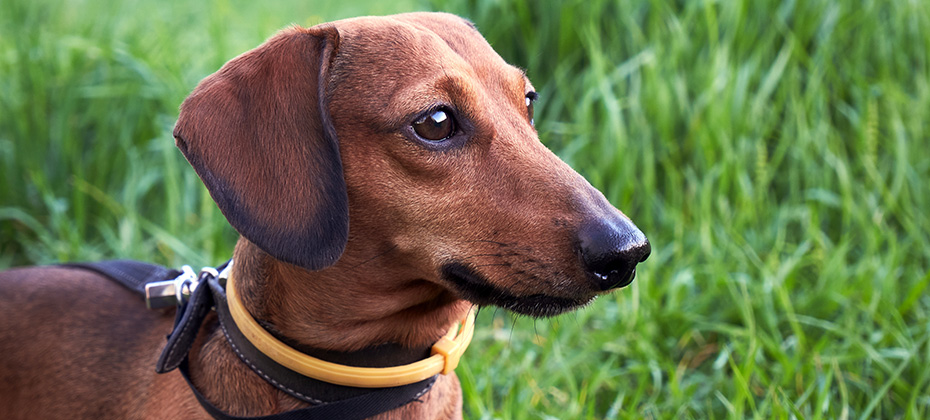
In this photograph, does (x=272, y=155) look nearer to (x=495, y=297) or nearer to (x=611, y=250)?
(x=495, y=297)

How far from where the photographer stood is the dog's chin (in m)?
1.95

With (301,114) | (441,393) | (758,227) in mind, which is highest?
(301,114)

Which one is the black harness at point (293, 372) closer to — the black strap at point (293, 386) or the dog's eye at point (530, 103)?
the black strap at point (293, 386)

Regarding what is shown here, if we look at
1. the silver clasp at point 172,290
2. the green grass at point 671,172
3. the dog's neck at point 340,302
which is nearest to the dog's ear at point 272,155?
the dog's neck at point 340,302

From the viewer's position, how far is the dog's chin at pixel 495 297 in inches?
76.9

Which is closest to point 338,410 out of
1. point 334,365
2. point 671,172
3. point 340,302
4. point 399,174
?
point 334,365

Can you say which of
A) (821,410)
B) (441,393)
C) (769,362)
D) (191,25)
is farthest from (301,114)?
(191,25)

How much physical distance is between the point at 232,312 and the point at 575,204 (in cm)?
86

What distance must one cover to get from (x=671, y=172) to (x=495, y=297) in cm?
220

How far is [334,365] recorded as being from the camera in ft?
6.56

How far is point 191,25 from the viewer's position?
5.66 metres

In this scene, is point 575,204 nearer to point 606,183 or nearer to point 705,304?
point 705,304

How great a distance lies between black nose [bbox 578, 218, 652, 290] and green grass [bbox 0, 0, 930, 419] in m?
1.17

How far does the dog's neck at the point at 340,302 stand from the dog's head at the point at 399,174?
0.06 m
